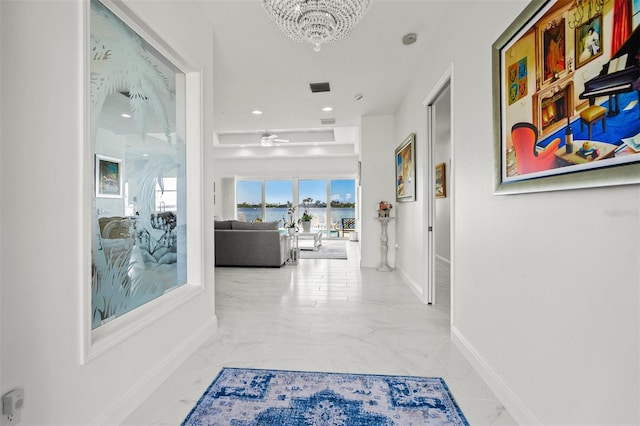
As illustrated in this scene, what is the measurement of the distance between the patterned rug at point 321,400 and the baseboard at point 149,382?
32cm

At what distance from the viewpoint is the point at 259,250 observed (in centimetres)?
571

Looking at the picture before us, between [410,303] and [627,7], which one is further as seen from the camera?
[410,303]

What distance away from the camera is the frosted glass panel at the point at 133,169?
1.61 metres

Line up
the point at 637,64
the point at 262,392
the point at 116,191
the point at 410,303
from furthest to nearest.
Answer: the point at 410,303, the point at 262,392, the point at 116,191, the point at 637,64

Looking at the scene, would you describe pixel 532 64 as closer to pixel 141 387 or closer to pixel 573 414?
pixel 573 414

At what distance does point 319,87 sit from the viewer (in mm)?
4320

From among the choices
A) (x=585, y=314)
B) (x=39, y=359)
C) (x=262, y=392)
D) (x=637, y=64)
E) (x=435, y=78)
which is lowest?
(x=262, y=392)

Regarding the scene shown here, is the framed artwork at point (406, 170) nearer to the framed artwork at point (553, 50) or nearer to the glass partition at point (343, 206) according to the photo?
the framed artwork at point (553, 50)

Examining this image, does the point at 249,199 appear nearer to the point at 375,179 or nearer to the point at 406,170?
the point at 375,179

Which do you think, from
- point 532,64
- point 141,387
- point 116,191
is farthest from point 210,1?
point 141,387

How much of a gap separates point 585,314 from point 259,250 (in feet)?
16.3

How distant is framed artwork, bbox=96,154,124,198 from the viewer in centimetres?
160

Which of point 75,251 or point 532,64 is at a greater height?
point 532,64

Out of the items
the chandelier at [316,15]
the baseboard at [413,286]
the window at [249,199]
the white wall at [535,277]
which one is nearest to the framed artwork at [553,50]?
the white wall at [535,277]
